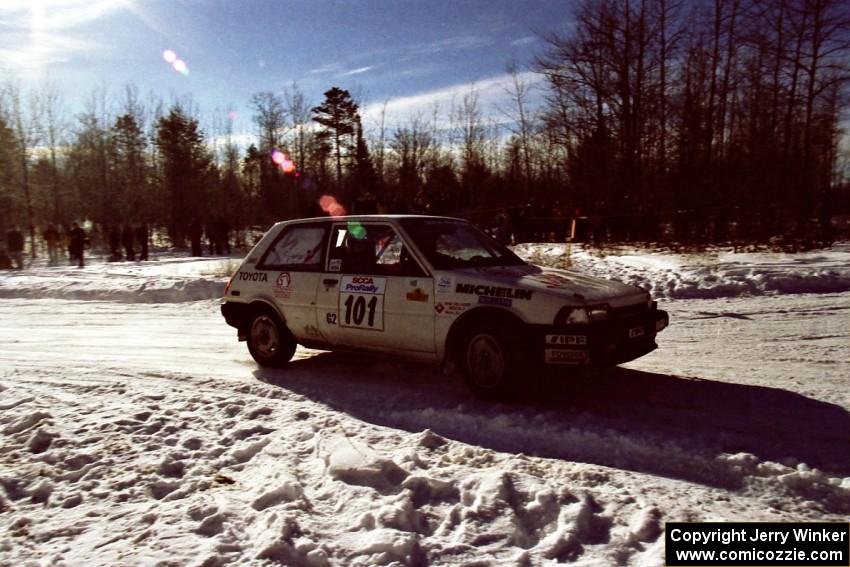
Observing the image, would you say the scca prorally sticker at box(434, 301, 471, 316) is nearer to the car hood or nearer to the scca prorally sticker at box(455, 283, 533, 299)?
the scca prorally sticker at box(455, 283, 533, 299)

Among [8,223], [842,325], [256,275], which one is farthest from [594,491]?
[8,223]

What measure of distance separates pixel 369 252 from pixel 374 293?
1.54ft

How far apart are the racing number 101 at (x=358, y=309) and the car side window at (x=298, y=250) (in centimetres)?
63

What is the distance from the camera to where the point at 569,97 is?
25062mm

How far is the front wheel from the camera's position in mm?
4871

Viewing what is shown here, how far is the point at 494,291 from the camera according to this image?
4.98m

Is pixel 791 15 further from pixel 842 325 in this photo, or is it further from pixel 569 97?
pixel 842 325

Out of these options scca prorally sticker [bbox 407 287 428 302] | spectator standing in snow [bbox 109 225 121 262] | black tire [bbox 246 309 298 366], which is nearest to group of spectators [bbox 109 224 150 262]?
spectator standing in snow [bbox 109 225 121 262]

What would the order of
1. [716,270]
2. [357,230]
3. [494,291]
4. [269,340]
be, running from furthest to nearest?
[716,270] < [269,340] < [357,230] < [494,291]

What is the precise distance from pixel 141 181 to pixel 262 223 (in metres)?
10.2

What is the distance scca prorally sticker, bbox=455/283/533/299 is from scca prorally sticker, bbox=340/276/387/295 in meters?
0.86

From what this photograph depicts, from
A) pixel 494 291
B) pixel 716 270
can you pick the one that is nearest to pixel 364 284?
pixel 494 291

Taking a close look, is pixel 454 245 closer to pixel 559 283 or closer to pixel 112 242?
pixel 559 283

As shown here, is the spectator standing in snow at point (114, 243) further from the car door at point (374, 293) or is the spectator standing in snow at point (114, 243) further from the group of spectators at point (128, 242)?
the car door at point (374, 293)
